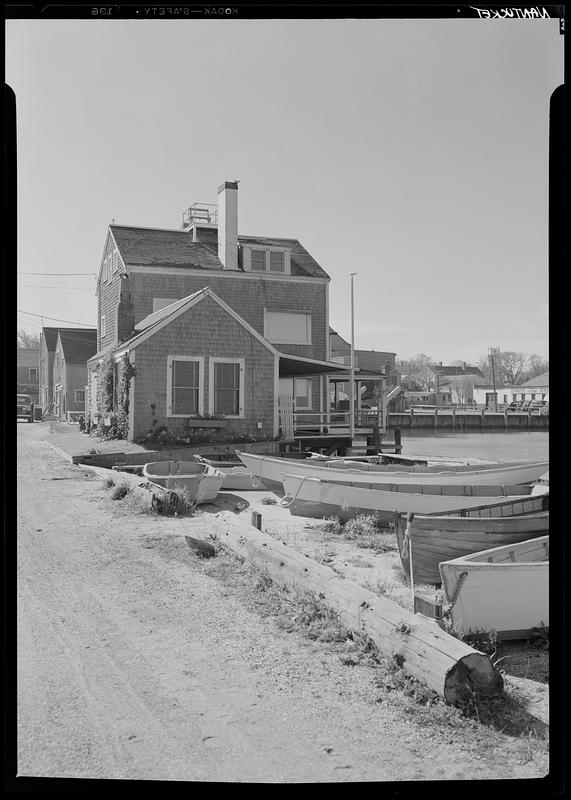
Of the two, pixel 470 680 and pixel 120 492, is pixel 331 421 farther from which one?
pixel 470 680

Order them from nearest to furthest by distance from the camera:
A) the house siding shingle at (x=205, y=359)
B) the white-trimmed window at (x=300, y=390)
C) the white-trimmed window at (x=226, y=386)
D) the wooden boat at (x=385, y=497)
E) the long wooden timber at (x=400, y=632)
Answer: the long wooden timber at (x=400, y=632), the wooden boat at (x=385, y=497), the house siding shingle at (x=205, y=359), the white-trimmed window at (x=226, y=386), the white-trimmed window at (x=300, y=390)

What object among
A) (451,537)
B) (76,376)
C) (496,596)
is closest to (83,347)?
(76,376)

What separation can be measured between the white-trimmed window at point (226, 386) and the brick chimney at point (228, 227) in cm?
318

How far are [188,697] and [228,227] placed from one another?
15.3 m

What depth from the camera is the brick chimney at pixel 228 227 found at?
56.4ft

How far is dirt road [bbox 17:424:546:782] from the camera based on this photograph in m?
2.60

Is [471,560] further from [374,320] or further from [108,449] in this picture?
[108,449]

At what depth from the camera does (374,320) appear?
25.2ft

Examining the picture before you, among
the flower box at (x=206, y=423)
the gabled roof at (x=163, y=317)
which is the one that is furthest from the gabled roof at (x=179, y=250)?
the flower box at (x=206, y=423)

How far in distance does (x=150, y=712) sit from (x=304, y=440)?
49.7ft

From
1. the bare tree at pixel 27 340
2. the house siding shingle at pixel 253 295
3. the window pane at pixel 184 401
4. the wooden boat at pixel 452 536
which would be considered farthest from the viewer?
the house siding shingle at pixel 253 295

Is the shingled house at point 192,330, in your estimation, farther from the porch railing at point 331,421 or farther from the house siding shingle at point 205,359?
the porch railing at point 331,421

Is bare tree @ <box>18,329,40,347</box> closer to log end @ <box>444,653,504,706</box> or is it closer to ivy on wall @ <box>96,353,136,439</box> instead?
log end @ <box>444,653,504,706</box>
